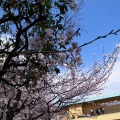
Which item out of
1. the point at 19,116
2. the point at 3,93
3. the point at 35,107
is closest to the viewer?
the point at 3,93

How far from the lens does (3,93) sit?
35.1 ft

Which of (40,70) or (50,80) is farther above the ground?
(50,80)

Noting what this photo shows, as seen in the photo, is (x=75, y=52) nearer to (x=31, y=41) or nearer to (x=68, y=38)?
(x=68, y=38)

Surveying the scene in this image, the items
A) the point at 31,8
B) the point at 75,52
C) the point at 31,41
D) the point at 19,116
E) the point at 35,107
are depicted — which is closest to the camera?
the point at 31,41

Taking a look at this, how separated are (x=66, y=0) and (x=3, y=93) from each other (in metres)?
6.03

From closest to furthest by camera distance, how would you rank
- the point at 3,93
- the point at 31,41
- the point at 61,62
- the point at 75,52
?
the point at 31,41 → the point at 75,52 → the point at 61,62 → the point at 3,93

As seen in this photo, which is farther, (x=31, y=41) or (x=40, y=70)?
(x=40, y=70)

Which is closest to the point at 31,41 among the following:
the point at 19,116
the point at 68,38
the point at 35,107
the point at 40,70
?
the point at 68,38

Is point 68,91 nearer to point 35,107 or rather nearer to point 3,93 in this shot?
point 35,107

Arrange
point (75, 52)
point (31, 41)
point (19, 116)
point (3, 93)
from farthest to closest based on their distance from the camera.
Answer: point (19, 116) → point (3, 93) → point (75, 52) → point (31, 41)

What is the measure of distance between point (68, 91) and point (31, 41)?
24.2 feet

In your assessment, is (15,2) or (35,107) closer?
(15,2)

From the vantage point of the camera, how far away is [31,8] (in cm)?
566

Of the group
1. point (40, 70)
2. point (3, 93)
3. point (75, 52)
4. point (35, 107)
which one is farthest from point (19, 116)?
point (75, 52)
